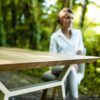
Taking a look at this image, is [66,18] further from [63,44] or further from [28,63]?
[28,63]

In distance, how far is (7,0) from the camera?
214 inches

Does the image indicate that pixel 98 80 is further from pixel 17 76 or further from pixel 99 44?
pixel 17 76

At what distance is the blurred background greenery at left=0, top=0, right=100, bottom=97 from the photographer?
487 cm

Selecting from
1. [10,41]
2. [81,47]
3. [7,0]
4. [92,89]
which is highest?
[7,0]

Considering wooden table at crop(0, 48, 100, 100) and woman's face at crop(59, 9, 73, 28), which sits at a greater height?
woman's face at crop(59, 9, 73, 28)

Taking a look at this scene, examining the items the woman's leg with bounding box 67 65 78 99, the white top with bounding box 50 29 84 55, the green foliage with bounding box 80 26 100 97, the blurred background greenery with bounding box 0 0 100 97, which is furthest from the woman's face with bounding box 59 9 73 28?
the blurred background greenery with bounding box 0 0 100 97

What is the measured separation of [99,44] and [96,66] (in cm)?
35

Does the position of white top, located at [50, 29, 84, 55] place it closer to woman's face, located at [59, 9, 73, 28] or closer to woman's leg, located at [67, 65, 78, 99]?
woman's face, located at [59, 9, 73, 28]

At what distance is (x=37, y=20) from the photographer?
17.6 ft

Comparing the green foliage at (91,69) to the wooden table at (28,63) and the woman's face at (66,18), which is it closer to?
the woman's face at (66,18)

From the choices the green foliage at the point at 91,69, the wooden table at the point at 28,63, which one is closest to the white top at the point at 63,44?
the wooden table at the point at 28,63

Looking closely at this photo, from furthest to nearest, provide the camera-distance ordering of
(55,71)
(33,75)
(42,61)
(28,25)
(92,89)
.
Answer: (28,25) < (33,75) < (92,89) < (55,71) < (42,61)

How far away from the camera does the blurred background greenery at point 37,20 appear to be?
4.87m

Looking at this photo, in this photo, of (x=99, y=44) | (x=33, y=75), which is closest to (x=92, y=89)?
(x=99, y=44)
